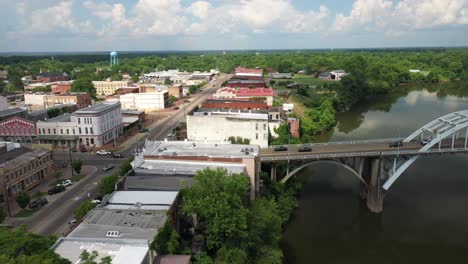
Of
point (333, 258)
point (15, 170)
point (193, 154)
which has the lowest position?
point (333, 258)

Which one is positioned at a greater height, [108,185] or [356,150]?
[356,150]

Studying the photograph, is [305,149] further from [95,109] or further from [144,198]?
[95,109]

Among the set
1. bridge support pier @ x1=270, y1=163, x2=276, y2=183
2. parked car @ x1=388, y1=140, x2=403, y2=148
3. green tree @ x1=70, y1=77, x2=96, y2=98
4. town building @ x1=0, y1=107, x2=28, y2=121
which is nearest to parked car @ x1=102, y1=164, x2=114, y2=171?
bridge support pier @ x1=270, y1=163, x2=276, y2=183

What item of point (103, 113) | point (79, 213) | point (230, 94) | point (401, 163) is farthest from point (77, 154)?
point (401, 163)

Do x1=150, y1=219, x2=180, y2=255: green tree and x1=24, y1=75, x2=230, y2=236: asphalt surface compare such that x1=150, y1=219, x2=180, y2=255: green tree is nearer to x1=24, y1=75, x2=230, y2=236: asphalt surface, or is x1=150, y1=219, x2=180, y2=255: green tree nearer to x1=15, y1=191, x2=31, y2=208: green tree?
x1=24, y1=75, x2=230, y2=236: asphalt surface

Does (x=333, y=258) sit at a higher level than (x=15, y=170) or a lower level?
lower

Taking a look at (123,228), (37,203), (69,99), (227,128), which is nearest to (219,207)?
(123,228)

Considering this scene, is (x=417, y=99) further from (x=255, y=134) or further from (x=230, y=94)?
(x=255, y=134)
